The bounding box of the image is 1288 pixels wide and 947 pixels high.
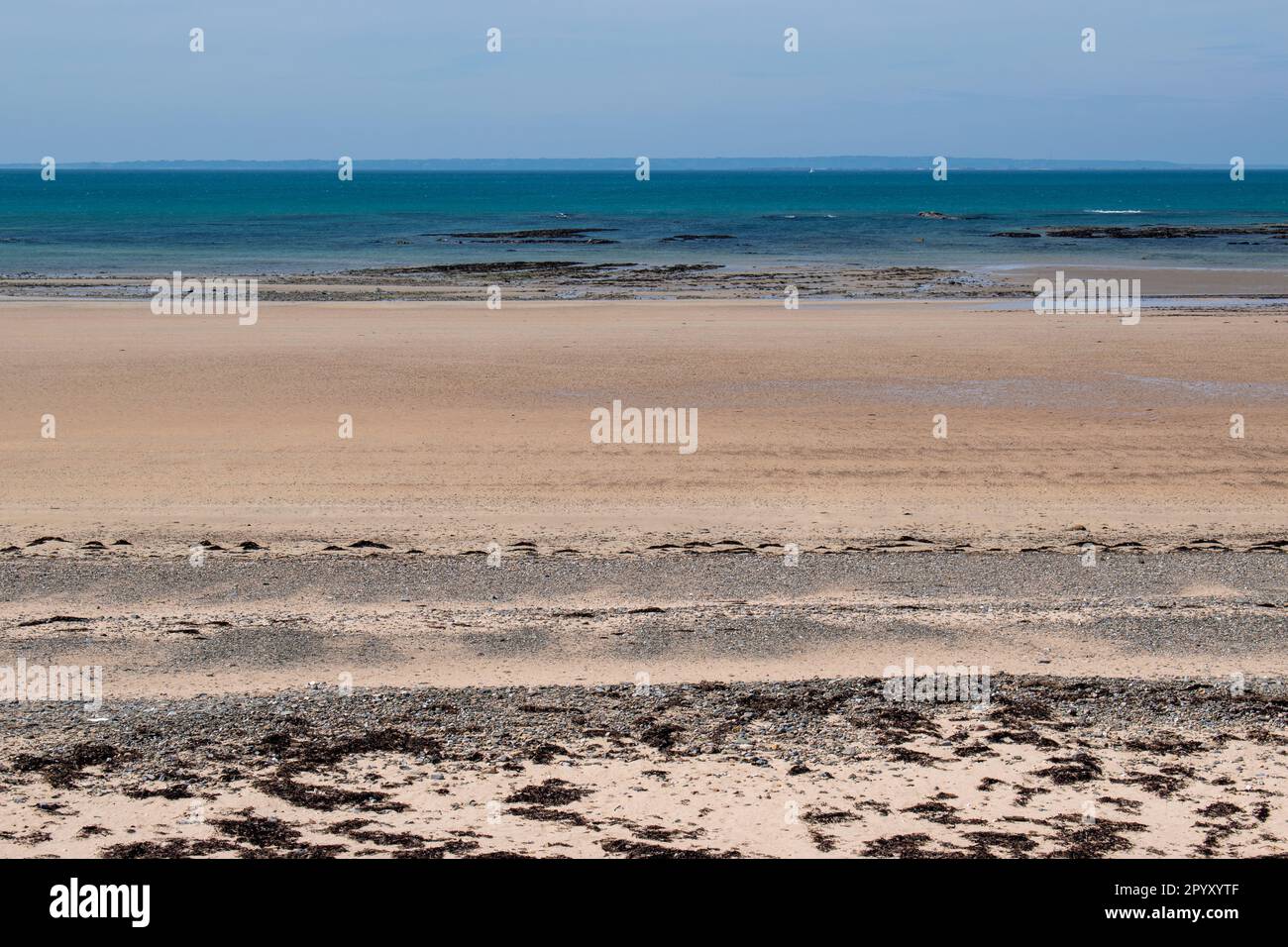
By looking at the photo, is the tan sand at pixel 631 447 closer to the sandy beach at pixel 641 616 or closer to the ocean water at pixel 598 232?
the sandy beach at pixel 641 616

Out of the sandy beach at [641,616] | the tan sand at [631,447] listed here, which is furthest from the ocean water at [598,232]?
the sandy beach at [641,616]

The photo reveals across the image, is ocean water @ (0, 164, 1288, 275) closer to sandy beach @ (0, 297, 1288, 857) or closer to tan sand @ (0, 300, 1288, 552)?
tan sand @ (0, 300, 1288, 552)

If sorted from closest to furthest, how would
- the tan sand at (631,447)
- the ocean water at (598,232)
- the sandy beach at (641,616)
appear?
the sandy beach at (641,616), the tan sand at (631,447), the ocean water at (598,232)

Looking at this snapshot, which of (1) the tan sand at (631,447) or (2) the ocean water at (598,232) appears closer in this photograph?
(1) the tan sand at (631,447)

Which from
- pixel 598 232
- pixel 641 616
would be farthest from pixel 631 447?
pixel 598 232

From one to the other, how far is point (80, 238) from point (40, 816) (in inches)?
2586

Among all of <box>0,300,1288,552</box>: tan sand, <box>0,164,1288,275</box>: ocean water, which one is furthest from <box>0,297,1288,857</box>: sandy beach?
<box>0,164,1288,275</box>: ocean water

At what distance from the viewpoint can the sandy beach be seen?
609 cm

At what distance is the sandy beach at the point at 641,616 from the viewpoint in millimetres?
6090

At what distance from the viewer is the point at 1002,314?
102ft

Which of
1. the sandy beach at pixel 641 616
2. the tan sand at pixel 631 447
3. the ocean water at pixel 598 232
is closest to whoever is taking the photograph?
the sandy beach at pixel 641 616

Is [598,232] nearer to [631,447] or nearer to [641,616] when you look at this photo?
[631,447]

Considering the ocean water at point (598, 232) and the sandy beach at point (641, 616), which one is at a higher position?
the ocean water at point (598, 232)

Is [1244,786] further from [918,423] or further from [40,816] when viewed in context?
[918,423]
